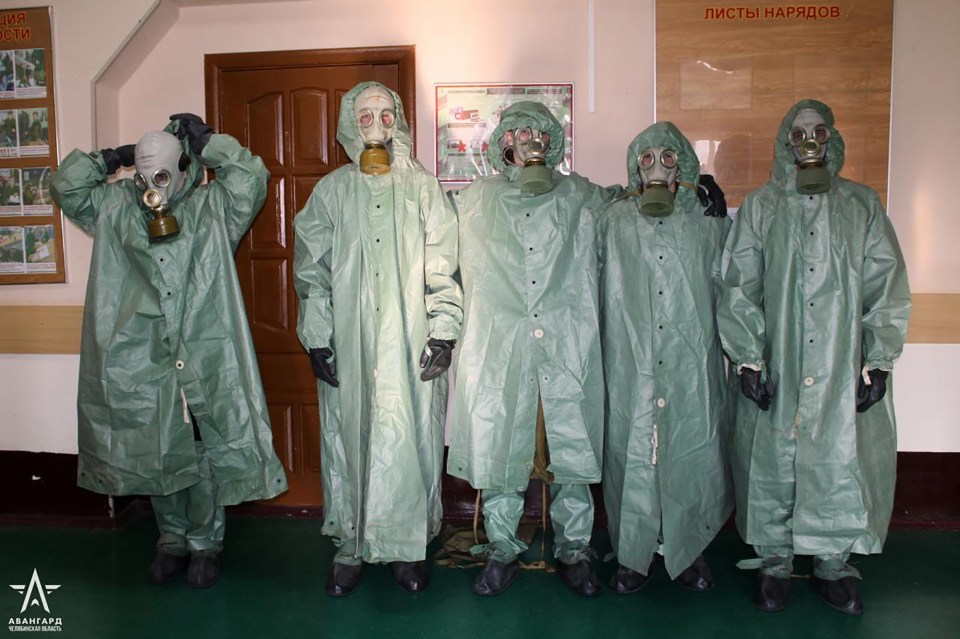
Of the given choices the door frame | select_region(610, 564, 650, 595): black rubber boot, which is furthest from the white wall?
select_region(610, 564, 650, 595): black rubber boot

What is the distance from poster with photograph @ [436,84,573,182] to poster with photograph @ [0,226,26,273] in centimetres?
200

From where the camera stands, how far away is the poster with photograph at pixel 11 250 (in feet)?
11.2

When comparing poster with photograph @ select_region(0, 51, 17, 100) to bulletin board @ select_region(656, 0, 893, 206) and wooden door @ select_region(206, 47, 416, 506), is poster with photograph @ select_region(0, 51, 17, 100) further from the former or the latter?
bulletin board @ select_region(656, 0, 893, 206)

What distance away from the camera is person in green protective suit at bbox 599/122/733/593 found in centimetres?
263

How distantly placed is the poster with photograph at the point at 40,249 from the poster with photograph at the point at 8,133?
0.35 m

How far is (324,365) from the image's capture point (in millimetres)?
2631

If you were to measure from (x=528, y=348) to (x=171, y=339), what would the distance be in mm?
1335

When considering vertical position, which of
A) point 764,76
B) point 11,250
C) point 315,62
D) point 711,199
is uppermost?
point 315,62

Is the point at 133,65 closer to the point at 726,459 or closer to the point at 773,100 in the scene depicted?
the point at 773,100

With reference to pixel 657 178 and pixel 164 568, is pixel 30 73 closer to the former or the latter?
pixel 164 568

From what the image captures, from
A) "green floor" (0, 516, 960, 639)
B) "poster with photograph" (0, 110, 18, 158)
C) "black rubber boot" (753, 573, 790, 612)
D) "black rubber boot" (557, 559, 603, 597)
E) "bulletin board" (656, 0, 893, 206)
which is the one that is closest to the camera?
"green floor" (0, 516, 960, 639)

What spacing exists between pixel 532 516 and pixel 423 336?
1.18m

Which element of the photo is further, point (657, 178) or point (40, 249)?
point (40, 249)

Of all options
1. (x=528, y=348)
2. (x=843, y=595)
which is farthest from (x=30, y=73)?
(x=843, y=595)
